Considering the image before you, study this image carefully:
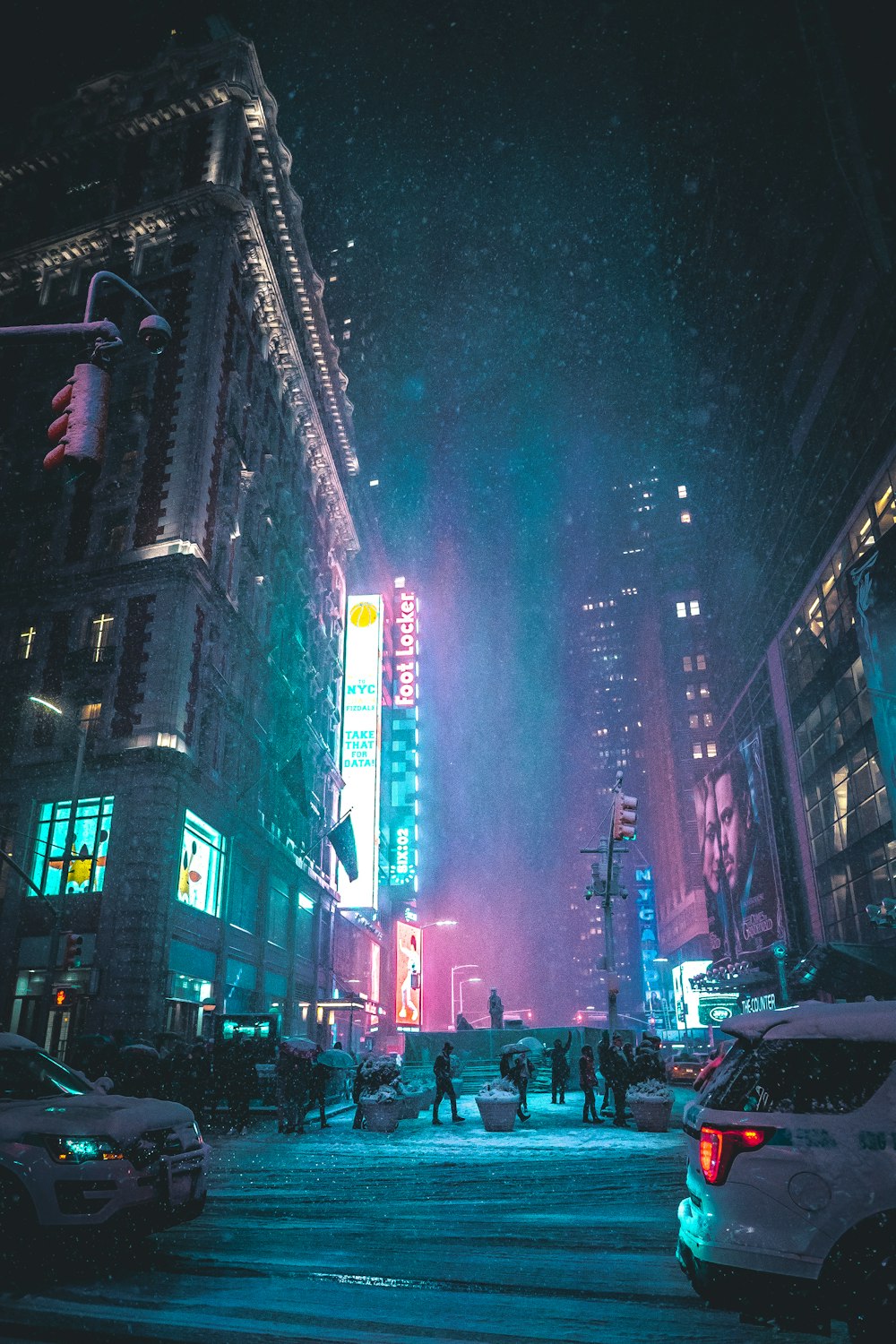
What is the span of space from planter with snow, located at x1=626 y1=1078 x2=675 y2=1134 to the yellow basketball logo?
5061cm

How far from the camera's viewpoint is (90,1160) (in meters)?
6.22

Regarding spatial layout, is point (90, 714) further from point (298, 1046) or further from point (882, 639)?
point (882, 639)

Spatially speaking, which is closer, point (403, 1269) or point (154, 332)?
point (403, 1269)

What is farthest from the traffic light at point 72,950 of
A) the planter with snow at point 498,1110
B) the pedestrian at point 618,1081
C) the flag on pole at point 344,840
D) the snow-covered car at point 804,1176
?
the flag on pole at point 344,840

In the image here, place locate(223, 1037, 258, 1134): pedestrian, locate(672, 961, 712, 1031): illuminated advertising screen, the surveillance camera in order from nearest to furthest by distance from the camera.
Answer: the surveillance camera, locate(223, 1037, 258, 1134): pedestrian, locate(672, 961, 712, 1031): illuminated advertising screen

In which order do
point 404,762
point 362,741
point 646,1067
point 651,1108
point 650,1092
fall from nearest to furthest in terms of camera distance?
point 651,1108 < point 650,1092 < point 646,1067 < point 362,741 < point 404,762

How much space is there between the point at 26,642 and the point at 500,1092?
91.5ft

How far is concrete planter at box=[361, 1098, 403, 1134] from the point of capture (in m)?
18.5

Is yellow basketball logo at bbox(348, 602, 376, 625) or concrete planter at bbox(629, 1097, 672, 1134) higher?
yellow basketball logo at bbox(348, 602, 376, 625)

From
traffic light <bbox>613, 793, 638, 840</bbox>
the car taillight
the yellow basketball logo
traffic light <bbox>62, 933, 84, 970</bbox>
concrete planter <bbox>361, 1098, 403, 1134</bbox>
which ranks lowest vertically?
concrete planter <bbox>361, 1098, 403, 1134</bbox>

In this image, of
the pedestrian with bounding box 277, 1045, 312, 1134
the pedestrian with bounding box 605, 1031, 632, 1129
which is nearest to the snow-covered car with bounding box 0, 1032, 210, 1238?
the pedestrian with bounding box 277, 1045, 312, 1134

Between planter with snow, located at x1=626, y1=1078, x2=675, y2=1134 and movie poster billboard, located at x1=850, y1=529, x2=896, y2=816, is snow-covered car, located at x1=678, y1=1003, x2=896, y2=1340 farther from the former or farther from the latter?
movie poster billboard, located at x1=850, y1=529, x2=896, y2=816

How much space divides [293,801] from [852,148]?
42.7 metres

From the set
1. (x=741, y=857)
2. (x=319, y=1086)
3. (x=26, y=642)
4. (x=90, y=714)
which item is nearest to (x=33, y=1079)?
(x=319, y=1086)
